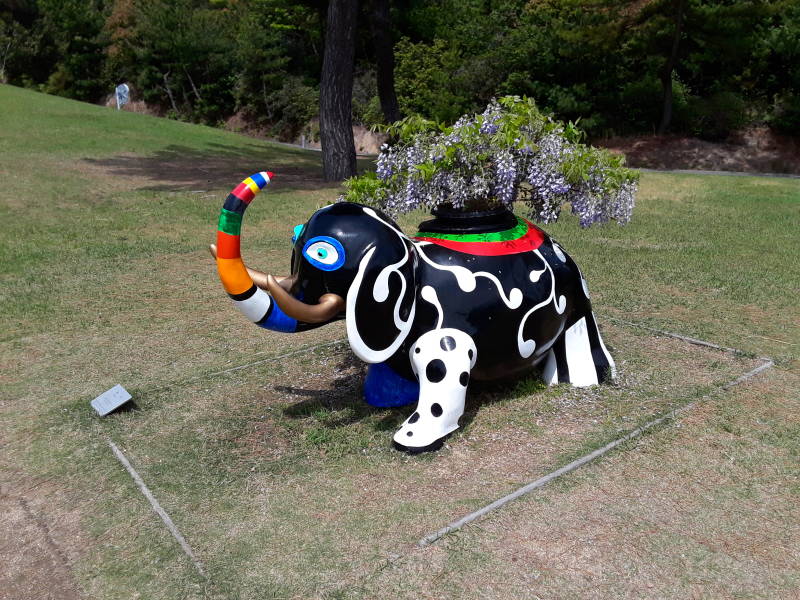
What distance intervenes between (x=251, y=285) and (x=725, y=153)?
24.1m

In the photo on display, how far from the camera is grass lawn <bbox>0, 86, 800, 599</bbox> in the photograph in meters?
3.73

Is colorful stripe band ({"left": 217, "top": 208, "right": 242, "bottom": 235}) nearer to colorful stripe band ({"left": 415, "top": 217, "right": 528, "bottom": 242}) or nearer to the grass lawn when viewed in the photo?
the grass lawn

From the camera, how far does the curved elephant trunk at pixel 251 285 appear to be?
3.92 metres

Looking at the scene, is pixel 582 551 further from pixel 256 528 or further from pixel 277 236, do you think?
pixel 277 236

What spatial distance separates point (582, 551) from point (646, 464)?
1.07m

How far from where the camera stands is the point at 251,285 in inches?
162

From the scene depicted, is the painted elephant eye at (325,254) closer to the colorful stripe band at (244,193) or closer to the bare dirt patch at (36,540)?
the colorful stripe band at (244,193)

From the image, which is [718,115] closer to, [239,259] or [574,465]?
[574,465]

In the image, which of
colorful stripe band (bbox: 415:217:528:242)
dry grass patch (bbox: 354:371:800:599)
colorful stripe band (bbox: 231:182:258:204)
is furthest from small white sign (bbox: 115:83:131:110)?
dry grass patch (bbox: 354:371:800:599)

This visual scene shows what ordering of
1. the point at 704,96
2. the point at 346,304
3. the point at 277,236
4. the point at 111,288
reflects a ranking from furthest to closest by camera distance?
the point at 704,96, the point at 277,236, the point at 111,288, the point at 346,304

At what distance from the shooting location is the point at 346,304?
4.46 meters

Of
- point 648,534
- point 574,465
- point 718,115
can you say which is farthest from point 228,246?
point 718,115

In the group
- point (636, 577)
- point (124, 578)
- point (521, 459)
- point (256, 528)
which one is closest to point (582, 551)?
point (636, 577)

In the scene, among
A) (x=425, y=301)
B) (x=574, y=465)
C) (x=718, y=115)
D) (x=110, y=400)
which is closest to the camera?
(x=574, y=465)
